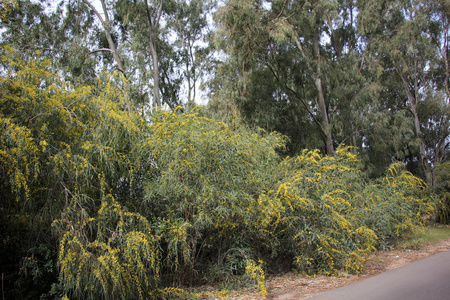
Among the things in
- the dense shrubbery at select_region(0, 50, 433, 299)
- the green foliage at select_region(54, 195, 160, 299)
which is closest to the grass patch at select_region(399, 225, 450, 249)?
the dense shrubbery at select_region(0, 50, 433, 299)

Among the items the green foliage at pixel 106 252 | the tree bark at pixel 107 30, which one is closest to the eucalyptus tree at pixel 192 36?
the tree bark at pixel 107 30

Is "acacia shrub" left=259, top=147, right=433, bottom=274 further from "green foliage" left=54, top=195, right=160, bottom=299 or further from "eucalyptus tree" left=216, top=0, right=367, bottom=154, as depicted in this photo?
"eucalyptus tree" left=216, top=0, right=367, bottom=154

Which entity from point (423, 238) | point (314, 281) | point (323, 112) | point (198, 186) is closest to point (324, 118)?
point (323, 112)

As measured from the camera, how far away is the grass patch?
933 cm

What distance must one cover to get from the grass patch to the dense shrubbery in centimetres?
291

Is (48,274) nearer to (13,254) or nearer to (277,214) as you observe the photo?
(13,254)

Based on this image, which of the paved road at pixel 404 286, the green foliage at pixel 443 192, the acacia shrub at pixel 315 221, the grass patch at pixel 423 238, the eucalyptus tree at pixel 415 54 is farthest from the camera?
the eucalyptus tree at pixel 415 54

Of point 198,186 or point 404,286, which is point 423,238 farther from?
point 198,186

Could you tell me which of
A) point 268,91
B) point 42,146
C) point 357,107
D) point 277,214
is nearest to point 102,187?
point 42,146

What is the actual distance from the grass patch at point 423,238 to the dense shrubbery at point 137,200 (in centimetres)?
291

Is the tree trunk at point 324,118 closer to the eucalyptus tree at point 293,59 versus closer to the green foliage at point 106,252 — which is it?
the eucalyptus tree at point 293,59

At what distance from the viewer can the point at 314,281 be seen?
20.7ft

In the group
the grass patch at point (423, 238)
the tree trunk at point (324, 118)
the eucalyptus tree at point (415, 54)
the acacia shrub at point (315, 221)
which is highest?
the eucalyptus tree at point (415, 54)

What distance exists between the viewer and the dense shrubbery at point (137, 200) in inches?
192
